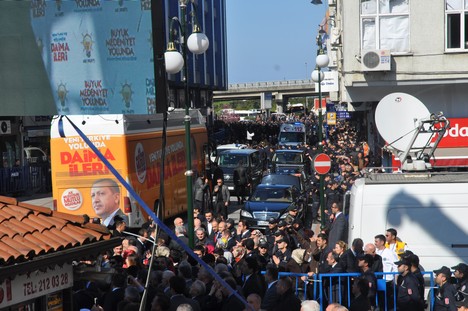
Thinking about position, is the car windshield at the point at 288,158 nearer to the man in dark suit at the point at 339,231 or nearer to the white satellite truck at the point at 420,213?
the man in dark suit at the point at 339,231

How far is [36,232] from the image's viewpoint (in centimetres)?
686

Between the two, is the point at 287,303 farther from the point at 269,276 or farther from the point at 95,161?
the point at 95,161

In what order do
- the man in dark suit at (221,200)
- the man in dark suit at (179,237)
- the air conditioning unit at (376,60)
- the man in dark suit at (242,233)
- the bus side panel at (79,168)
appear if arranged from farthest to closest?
the man in dark suit at (221,200)
the bus side panel at (79,168)
the air conditioning unit at (376,60)
the man in dark suit at (242,233)
the man in dark suit at (179,237)

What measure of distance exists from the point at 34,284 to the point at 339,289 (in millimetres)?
5904

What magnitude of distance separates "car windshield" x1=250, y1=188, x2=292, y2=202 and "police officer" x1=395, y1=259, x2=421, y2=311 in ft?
44.1

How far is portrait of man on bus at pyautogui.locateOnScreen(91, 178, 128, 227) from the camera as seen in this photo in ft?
69.5

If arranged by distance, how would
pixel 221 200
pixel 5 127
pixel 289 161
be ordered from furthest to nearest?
pixel 5 127 < pixel 289 161 < pixel 221 200

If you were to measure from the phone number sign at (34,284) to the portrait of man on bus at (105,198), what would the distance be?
1399cm

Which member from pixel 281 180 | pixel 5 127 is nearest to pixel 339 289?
pixel 281 180

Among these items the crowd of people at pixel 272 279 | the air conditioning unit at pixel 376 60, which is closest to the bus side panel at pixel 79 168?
the air conditioning unit at pixel 376 60

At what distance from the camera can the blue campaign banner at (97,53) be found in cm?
653

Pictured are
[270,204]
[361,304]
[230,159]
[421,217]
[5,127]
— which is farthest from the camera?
[5,127]

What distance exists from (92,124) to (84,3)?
14475mm

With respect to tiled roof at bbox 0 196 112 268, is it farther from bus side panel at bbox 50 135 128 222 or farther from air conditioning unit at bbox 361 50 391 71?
air conditioning unit at bbox 361 50 391 71
